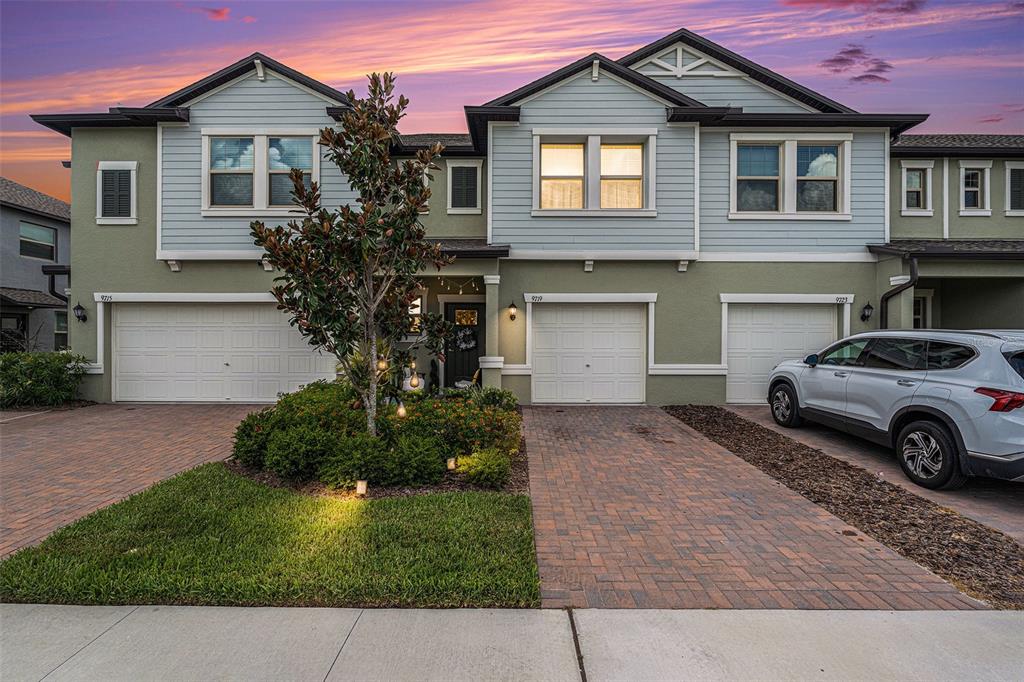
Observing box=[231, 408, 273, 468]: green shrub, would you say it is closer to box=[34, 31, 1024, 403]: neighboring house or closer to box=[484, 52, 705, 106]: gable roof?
box=[34, 31, 1024, 403]: neighboring house

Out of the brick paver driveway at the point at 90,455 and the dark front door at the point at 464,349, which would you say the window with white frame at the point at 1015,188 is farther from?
the brick paver driveway at the point at 90,455

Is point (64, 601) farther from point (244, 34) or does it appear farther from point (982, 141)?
point (982, 141)

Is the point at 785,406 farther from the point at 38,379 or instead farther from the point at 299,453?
the point at 38,379

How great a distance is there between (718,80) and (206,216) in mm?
12528

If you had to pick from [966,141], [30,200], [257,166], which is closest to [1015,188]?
[966,141]

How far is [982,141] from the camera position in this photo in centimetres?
1195

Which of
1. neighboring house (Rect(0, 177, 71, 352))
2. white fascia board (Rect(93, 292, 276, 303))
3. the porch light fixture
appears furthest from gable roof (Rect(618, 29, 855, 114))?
neighboring house (Rect(0, 177, 71, 352))

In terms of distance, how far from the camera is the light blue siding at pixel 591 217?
33.6 feet

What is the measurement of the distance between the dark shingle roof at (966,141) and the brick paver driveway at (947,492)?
28.3 ft

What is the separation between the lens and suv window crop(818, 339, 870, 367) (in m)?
7.00

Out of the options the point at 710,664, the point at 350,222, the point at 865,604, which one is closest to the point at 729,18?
the point at 350,222

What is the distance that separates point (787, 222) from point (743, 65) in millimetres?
4041

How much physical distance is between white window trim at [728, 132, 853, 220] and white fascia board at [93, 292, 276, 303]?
10905 millimetres

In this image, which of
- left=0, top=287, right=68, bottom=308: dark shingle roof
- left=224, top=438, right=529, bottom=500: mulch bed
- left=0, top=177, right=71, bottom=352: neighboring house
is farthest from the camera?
left=0, top=177, right=71, bottom=352: neighboring house
